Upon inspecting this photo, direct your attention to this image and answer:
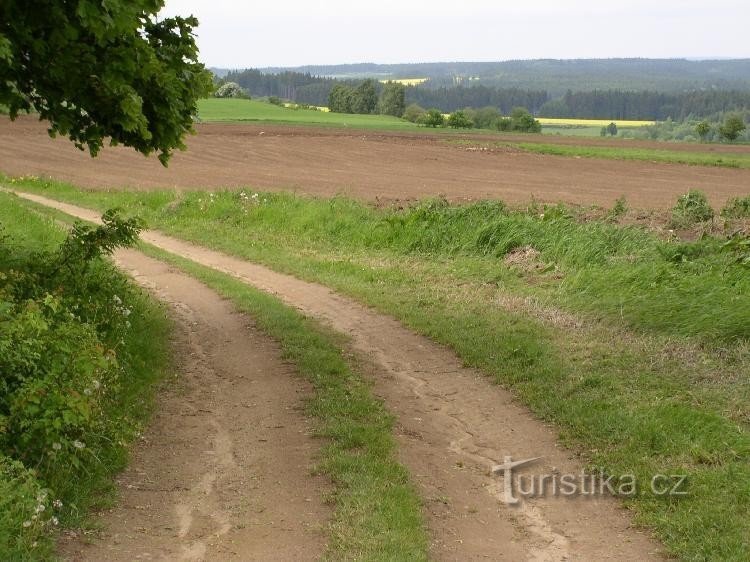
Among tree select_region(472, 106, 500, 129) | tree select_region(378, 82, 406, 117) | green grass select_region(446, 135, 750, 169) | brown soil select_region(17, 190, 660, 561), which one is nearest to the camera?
brown soil select_region(17, 190, 660, 561)

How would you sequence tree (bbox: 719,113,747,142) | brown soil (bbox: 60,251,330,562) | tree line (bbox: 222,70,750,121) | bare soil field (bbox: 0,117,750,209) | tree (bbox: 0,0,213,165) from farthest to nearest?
tree line (bbox: 222,70,750,121) → tree (bbox: 719,113,747,142) → bare soil field (bbox: 0,117,750,209) → tree (bbox: 0,0,213,165) → brown soil (bbox: 60,251,330,562)

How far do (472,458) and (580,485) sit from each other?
37.0 inches

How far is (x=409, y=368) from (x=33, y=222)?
9.46 meters

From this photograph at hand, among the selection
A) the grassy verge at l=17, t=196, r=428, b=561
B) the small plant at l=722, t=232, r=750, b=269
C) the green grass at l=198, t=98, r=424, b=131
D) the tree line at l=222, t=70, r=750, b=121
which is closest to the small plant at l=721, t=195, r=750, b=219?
the small plant at l=722, t=232, r=750, b=269

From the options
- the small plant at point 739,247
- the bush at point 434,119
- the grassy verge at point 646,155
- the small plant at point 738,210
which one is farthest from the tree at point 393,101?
the small plant at point 739,247

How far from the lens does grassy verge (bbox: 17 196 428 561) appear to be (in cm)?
575

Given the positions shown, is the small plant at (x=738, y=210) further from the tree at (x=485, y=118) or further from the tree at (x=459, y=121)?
the tree at (x=485, y=118)

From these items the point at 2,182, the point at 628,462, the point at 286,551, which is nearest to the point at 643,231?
the point at 628,462

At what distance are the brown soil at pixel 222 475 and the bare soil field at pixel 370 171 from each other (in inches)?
578

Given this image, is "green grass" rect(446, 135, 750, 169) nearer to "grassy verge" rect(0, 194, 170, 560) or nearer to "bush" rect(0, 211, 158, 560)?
"grassy verge" rect(0, 194, 170, 560)

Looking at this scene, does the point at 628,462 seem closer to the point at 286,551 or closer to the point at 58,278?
the point at 286,551

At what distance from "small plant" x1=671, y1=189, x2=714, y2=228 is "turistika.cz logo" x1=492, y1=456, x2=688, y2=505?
11.3 metres

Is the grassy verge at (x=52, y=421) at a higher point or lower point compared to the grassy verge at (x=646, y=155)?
higher

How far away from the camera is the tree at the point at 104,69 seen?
8.03 m
